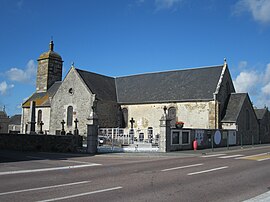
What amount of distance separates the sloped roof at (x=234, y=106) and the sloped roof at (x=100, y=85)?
1422 centimetres

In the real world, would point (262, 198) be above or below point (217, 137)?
below

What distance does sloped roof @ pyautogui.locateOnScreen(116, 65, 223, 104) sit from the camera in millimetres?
35312

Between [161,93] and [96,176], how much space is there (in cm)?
2769

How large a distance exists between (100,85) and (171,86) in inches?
363

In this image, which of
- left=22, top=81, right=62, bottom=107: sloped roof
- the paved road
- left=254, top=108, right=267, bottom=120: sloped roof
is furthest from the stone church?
the paved road

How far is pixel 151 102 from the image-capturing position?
122 ft

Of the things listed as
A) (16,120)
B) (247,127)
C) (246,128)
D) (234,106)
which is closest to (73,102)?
(234,106)

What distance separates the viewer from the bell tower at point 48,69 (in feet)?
159

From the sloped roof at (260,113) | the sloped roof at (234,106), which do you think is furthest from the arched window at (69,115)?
the sloped roof at (260,113)

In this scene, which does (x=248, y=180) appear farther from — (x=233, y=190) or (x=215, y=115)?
(x=215, y=115)

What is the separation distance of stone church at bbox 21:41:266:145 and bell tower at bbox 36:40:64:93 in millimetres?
6807

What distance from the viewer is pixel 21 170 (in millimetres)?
12117

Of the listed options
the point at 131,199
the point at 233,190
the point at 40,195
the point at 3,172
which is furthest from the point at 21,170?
the point at 233,190

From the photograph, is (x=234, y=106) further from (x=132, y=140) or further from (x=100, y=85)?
(x=100, y=85)
